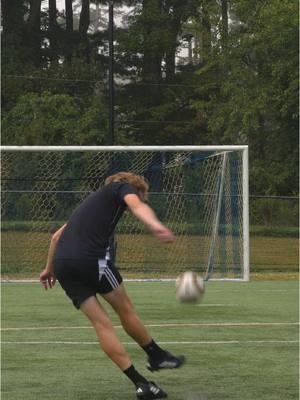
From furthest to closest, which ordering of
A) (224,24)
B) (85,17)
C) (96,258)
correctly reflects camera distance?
(85,17)
(224,24)
(96,258)

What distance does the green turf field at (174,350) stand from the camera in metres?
8.39

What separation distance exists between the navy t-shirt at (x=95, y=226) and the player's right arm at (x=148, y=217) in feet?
0.74

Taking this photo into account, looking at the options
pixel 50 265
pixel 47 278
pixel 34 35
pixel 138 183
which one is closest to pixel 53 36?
pixel 34 35

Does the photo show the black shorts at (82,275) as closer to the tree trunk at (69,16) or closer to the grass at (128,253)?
the grass at (128,253)

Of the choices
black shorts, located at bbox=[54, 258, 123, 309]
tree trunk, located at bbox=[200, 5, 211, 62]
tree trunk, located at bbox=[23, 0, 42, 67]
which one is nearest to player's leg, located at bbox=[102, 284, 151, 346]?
black shorts, located at bbox=[54, 258, 123, 309]

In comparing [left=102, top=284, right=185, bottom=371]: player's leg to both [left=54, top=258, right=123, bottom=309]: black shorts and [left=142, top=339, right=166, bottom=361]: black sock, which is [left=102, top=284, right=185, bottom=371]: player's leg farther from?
[left=54, top=258, right=123, bottom=309]: black shorts

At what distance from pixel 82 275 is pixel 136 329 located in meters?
0.70

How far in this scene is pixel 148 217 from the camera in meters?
7.36

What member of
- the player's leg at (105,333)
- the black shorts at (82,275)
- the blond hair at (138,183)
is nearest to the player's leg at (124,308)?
the black shorts at (82,275)

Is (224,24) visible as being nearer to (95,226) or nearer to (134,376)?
(95,226)

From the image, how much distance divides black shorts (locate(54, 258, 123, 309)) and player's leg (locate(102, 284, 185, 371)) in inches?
7.6

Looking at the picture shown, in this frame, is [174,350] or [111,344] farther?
[174,350]

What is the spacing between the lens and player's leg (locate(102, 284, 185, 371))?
8.22m

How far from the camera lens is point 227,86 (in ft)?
139
